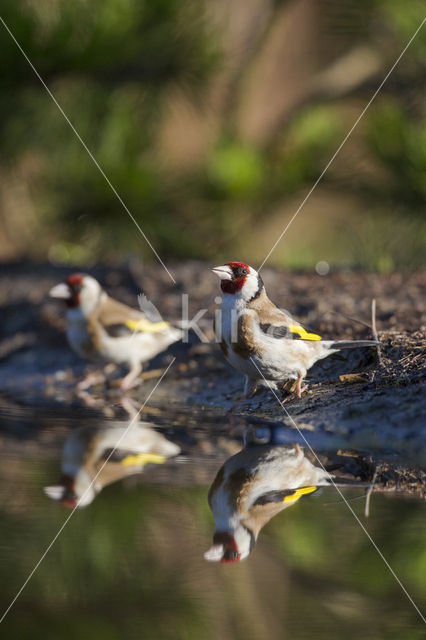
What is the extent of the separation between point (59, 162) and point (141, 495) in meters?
5.45

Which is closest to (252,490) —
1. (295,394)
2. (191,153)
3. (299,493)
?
(299,493)

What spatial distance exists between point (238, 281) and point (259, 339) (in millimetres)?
325

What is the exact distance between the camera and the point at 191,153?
878 centimetres

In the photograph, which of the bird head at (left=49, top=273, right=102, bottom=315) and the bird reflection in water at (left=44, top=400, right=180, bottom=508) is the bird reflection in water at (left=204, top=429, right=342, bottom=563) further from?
the bird head at (left=49, top=273, right=102, bottom=315)

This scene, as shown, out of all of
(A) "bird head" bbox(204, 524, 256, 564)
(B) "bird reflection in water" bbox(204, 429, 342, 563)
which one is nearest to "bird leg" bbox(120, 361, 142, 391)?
(B) "bird reflection in water" bbox(204, 429, 342, 563)

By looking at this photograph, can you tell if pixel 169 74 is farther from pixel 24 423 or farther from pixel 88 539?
pixel 88 539

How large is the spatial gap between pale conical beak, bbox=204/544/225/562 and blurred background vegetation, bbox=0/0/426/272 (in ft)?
14.9

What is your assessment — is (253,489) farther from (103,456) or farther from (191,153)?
(191,153)

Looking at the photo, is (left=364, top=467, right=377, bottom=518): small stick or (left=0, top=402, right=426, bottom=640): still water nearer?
(left=0, top=402, right=426, bottom=640): still water

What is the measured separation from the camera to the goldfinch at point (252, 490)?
1970 millimetres

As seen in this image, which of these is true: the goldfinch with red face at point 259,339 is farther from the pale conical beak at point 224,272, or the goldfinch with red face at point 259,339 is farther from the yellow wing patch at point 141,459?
the yellow wing patch at point 141,459

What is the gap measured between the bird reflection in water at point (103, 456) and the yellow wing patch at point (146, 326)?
1.02 meters

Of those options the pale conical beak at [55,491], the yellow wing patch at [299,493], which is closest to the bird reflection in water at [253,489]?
the yellow wing patch at [299,493]

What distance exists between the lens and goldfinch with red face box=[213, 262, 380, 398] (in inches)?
141
